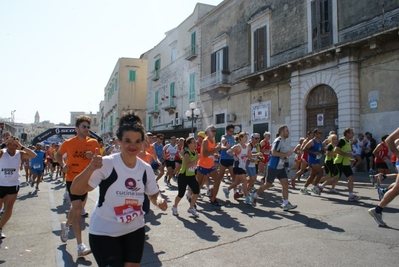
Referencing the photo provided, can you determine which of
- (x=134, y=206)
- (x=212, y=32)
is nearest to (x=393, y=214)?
(x=134, y=206)

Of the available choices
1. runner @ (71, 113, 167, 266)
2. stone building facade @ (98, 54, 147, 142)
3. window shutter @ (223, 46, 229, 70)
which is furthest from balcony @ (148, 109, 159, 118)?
runner @ (71, 113, 167, 266)

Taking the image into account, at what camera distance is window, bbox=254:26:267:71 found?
2040cm

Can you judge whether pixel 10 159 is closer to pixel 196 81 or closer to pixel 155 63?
pixel 196 81

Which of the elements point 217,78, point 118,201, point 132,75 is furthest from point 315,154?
point 132,75

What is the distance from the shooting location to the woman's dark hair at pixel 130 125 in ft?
9.14

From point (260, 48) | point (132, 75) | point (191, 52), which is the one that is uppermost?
point (132, 75)

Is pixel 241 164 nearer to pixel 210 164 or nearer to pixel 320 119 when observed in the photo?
pixel 210 164

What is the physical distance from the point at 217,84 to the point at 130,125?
841 inches

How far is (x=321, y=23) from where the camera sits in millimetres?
16516

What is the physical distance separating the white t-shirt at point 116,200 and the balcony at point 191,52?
26190 mm

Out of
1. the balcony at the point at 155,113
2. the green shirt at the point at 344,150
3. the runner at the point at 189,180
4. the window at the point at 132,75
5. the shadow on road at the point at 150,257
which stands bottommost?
the shadow on road at the point at 150,257

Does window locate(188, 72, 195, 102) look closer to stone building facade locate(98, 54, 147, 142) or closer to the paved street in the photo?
stone building facade locate(98, 54, 147, 142)

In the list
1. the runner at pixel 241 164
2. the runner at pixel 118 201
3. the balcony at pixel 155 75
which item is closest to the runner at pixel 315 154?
the runner at pixel 241 164

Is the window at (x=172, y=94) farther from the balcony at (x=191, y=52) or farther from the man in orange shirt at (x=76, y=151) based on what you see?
the man in orange shirt at (x=76, y=151)
